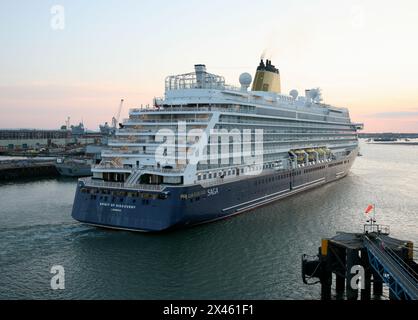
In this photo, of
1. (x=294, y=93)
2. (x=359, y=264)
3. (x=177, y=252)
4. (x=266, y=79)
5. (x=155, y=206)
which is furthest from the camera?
(x=294, y=93)

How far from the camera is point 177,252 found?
25406 millimetres

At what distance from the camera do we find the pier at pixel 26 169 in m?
64.6

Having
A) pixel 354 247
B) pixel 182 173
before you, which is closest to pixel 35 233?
pixel 182 173

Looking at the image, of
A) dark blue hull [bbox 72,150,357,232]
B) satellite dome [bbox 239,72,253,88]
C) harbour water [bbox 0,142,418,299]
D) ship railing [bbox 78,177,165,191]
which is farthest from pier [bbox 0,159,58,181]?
satellite dome [bbox 239,72,253,88]

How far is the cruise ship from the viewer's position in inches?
1116

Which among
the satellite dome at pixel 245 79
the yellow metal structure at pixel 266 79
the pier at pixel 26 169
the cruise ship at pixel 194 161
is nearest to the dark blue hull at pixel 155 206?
the cruise ship at pixel 194 161

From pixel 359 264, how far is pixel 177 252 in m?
11.0

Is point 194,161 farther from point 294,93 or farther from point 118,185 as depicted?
point 294,93

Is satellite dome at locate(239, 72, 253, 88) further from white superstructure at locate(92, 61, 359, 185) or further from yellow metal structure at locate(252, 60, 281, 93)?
yellow metal structure at locate(252, 60, 281, 93)

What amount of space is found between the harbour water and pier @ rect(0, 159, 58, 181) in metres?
26.0

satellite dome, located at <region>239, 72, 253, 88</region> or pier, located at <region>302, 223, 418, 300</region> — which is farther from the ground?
satellite dome, located at <region>239, 72, 253, 88</region>

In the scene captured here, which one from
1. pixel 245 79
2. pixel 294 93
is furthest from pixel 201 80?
pixel 294 93
